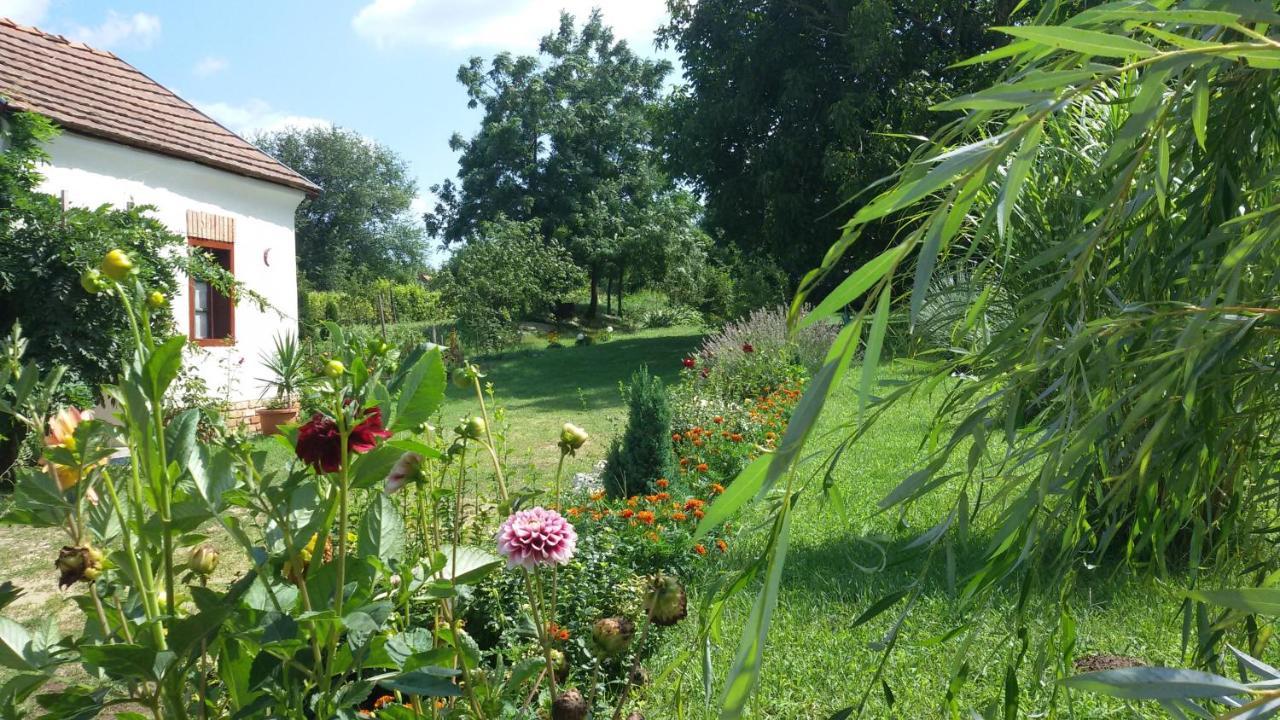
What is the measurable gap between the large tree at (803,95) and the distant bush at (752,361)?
367cm

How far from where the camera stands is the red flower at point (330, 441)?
3.43 feet

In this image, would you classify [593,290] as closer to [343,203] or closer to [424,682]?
[343,203]

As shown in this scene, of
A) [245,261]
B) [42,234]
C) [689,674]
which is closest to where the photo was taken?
[689,674]

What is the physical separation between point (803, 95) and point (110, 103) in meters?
10.5

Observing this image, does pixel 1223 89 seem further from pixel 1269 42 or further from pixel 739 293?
pixel 739 293

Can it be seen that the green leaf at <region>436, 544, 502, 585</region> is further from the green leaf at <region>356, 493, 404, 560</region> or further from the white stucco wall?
the white stucco wall

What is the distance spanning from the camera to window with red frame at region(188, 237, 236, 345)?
8172 millimetres

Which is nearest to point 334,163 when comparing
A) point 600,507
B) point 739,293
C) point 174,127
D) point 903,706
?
point 739,293

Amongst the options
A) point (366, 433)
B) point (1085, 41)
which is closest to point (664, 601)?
point (366, 433)

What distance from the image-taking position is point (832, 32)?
50.1 ft

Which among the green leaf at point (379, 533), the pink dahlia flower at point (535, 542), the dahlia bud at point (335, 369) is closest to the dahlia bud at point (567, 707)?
the pink dahlia flower at point (535, 542)

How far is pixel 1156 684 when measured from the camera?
436 millimetres

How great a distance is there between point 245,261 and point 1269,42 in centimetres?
947

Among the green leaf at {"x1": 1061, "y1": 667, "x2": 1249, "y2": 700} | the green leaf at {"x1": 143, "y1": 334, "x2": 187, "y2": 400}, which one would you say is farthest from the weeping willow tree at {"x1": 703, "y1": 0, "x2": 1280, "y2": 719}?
the green leaf at {"x1": 143, "y1": 334, "x2": 187, "y2": 400}
